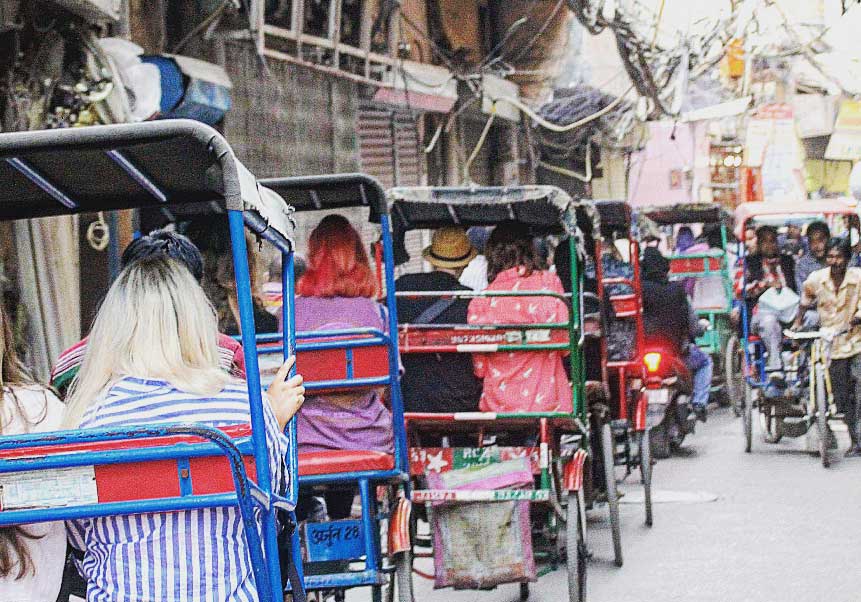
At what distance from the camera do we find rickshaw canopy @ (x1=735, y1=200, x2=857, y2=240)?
13156 millimetres

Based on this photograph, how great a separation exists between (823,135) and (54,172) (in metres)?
39.3

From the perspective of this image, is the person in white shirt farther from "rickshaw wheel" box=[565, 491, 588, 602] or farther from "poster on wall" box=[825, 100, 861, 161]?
"poster on wall" box=[825, 100, 861, 161]

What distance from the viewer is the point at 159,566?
3453 millimetres

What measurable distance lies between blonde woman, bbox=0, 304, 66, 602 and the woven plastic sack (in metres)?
2.98

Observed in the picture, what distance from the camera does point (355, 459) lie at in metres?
5.63

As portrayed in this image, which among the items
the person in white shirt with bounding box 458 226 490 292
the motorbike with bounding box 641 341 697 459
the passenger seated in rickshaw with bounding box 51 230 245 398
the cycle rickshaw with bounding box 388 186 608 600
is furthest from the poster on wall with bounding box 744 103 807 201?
the passenger seated in rickshaw with bounding box 51 230 245 398

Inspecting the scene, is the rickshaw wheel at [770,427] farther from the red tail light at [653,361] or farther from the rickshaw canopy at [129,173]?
the rickshaw canopy at [129,173]

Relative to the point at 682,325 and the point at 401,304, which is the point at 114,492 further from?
the point at 682,325

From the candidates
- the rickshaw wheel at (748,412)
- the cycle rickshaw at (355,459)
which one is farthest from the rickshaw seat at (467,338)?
the rickshaw wheel at (748,412)

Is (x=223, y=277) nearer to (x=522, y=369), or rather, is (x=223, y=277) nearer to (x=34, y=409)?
(x=522, y=369)

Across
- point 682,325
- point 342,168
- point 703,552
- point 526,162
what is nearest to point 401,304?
point 703,552

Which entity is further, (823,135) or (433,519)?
(823,135)

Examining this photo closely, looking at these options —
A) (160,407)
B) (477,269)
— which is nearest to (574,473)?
(160,407)

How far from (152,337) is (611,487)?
4.72 metres
